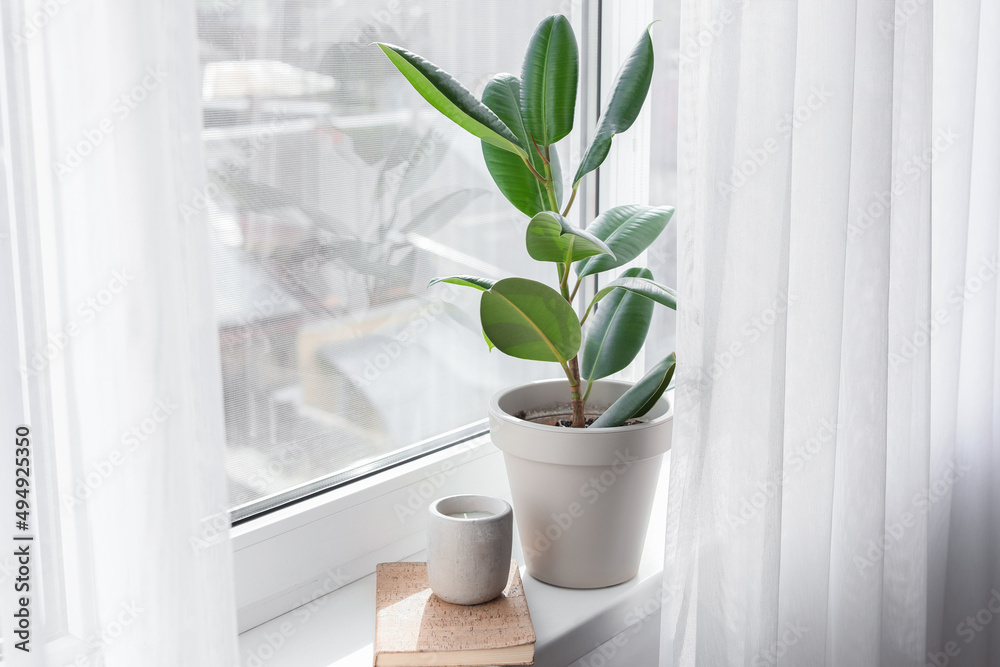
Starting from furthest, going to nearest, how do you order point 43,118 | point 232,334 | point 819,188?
point 232,334
point 819,188
point 43,118

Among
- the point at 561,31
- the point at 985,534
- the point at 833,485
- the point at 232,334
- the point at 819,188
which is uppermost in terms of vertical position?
the point at 561,31

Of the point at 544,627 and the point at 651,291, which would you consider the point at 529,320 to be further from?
the point at 544,627

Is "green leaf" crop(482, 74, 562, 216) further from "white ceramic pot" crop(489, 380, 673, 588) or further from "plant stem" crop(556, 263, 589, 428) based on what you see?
"white ceramic pot" crop(489, 380, 673, 588)

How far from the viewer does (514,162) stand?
2.89 feet

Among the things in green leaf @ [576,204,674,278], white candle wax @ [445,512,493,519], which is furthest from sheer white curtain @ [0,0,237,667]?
green leaf @ [576,204,674,278]

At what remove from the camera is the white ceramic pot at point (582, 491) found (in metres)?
0.83

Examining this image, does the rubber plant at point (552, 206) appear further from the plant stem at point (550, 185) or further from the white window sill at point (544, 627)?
the white window sill at point (544, 627)

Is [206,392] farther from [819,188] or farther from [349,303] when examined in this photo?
[819,188]

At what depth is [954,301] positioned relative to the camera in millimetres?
927

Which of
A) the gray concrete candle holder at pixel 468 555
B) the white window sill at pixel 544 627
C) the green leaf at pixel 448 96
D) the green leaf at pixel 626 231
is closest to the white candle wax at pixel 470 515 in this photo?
the gray concrete candle holder at pixel 468 555

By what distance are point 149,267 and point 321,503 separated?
48 centimetres

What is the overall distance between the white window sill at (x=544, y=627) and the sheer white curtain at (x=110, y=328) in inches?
12.6

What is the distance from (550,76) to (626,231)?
182mm

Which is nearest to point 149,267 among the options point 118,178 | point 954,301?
point 118,178
